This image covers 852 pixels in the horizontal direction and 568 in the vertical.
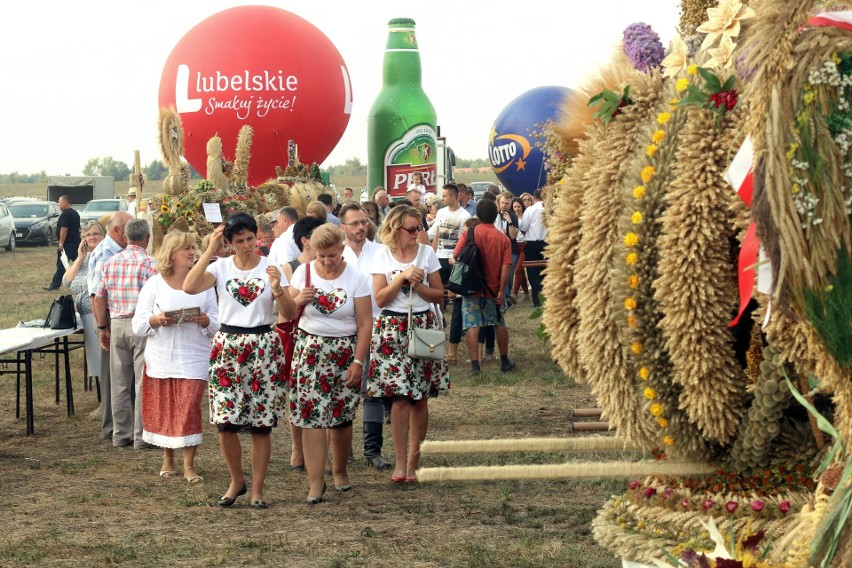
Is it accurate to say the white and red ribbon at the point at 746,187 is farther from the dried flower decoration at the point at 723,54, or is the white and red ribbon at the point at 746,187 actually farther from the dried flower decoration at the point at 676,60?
the dried flower decoration at the point at 676,60

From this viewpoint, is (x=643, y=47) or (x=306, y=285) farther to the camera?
(x=306, y=285)

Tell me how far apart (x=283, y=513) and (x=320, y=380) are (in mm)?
859

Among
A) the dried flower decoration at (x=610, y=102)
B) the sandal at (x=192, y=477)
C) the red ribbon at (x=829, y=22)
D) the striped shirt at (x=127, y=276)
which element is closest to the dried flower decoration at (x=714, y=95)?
the dried flower decoration at (x=610, y=102)

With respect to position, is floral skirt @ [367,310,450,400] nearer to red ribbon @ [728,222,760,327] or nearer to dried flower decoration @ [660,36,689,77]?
dried flower decoration @ [660,36,689,77]

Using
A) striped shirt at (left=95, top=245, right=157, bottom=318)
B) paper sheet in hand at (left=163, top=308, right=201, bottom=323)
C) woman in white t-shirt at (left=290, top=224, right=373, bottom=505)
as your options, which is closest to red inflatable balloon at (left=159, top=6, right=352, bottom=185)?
striped shirt at (left=95, top=245, right=157, bottom=318)

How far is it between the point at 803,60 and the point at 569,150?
1472 mm

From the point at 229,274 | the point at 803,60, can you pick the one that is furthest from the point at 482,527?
the point at 803,60

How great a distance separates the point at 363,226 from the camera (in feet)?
26.9

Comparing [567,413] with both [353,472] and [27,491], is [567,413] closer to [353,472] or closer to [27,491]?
[353,472]

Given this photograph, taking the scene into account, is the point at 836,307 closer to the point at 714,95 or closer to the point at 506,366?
the point at 714,95

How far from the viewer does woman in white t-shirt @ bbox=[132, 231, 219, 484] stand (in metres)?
7.79

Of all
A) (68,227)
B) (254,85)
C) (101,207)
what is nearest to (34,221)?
(101,207)

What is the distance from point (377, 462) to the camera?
26.9 feet

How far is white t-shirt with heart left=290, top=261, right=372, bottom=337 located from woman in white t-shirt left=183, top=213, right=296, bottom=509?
0.13 metres
